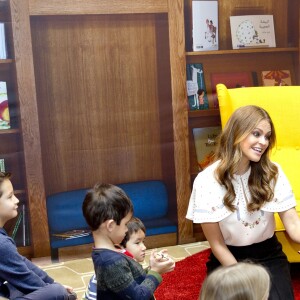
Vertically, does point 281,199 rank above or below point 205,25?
below

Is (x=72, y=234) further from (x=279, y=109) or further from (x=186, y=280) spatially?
(x=279, y=109)

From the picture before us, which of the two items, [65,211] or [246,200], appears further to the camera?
[65,211]

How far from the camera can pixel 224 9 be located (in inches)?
140

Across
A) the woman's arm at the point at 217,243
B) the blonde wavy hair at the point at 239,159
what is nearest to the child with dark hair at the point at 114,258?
the woman's arm at the point at 217,243

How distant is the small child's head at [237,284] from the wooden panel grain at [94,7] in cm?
227

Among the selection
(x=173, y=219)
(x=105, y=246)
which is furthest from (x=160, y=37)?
(x=105, y=246)

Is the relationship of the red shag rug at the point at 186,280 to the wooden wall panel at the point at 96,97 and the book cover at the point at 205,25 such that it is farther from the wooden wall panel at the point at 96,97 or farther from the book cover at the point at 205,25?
the book cover at the point at 205,25

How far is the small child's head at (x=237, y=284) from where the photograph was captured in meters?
1.18

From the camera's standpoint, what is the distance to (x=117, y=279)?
1601 mm

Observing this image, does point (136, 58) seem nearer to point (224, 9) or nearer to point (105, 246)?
point (224, 9)

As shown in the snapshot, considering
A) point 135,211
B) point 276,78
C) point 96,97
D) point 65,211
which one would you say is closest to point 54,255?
point 65,211

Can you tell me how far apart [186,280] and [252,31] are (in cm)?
→ 179

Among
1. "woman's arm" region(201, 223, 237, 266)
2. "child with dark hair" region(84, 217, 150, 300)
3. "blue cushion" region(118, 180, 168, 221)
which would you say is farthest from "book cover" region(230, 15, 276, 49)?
"child with dark hair" region(84, 217, 150, 300)

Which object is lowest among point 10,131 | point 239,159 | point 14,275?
point 14,275
